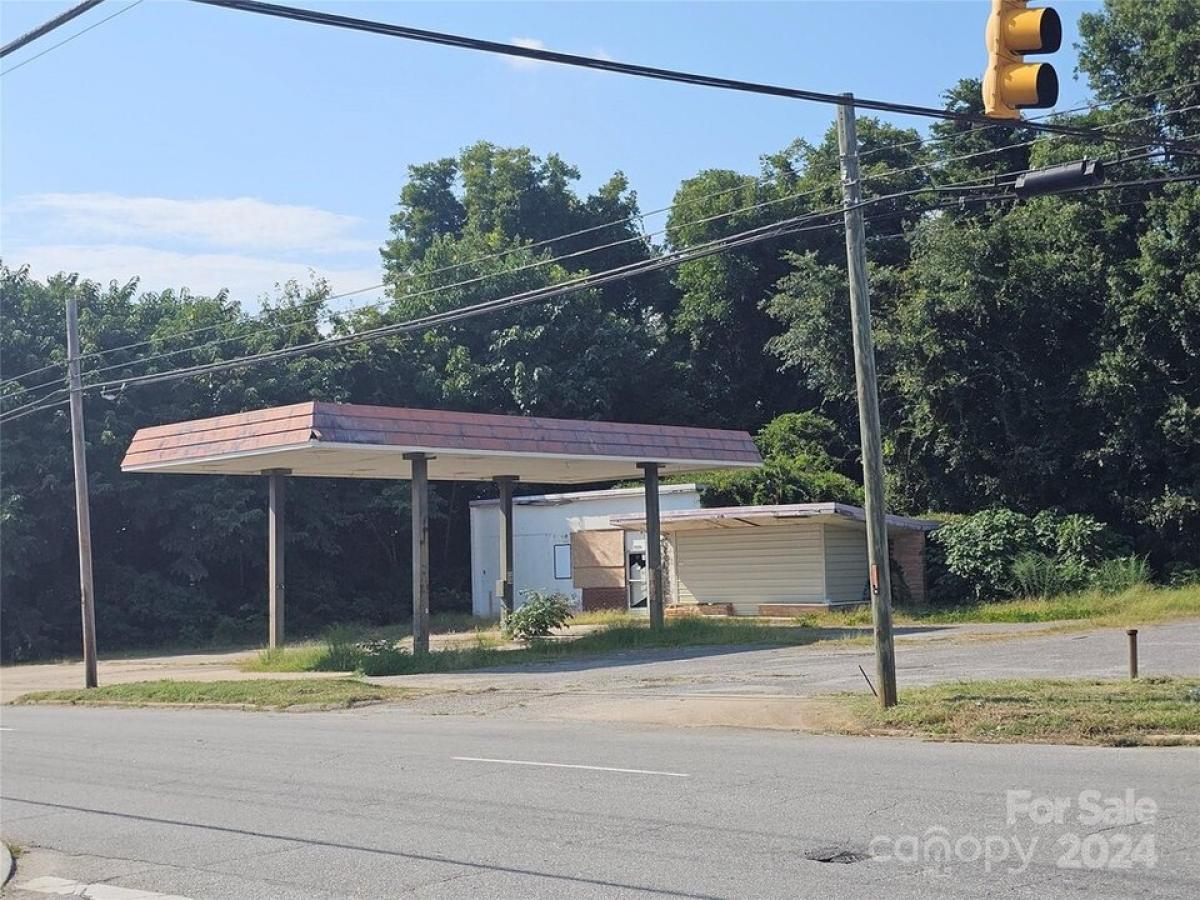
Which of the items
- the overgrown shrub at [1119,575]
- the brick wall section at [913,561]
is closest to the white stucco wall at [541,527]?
the brick wall section at [913,561]

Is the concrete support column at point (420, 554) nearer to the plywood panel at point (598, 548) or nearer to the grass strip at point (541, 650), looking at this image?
the grass strip at point (541, 650)

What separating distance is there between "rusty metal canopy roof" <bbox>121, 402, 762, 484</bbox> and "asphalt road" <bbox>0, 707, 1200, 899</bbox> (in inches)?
397

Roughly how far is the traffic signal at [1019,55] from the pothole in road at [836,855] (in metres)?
5.36

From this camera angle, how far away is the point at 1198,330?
38.9 metres

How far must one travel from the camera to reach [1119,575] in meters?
36.8

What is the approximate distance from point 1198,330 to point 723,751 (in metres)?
29.9

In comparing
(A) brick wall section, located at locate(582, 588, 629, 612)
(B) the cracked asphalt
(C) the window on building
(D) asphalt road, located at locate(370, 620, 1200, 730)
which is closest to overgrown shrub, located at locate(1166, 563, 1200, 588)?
(D) asphalt road, located at locate(370, 620, 1200, 730)

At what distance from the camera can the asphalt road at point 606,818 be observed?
8.28 metres

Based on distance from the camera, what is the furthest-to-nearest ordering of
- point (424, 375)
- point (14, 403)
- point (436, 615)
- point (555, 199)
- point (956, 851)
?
point (555, 199) → point (424, 375) → point (436, 615) → point (14, 403) → point (956, 851)

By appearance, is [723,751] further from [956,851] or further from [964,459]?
[964,459]

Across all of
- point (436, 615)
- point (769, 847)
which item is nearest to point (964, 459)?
point (436, 615)

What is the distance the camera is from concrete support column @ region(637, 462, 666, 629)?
3209cm

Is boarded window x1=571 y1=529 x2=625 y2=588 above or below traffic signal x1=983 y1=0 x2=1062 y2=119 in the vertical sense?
below

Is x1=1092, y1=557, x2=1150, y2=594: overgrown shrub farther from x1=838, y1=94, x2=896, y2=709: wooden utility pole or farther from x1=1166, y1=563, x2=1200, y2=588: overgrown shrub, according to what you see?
x1=838, y1=94, x2=896, y2=709: wooden utility pole
